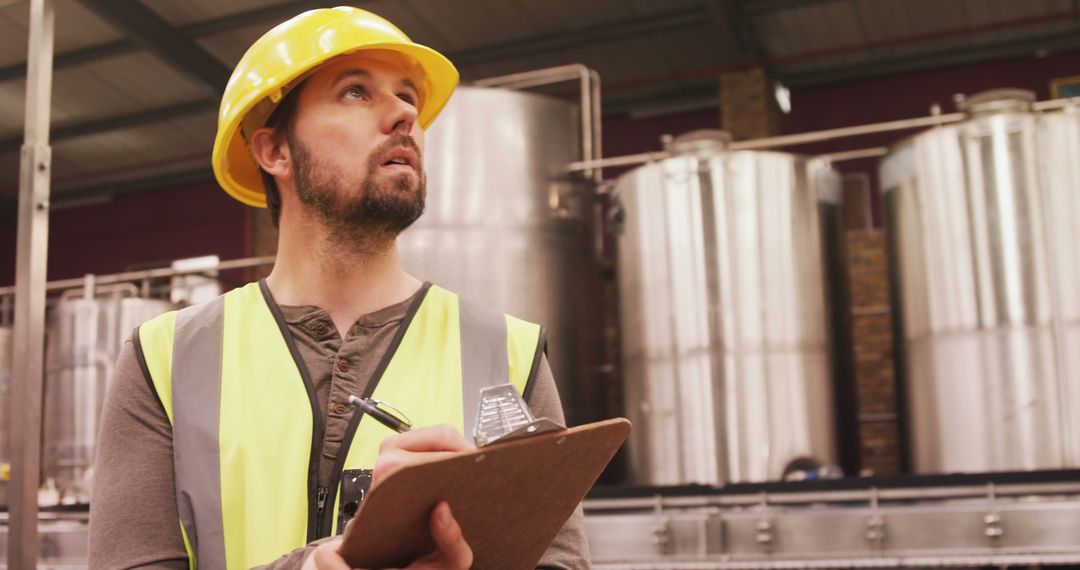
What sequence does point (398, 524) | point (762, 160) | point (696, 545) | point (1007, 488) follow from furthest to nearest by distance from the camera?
point (762, 160) < point (696, 545) < point (1007, 488) < point (398, 524)

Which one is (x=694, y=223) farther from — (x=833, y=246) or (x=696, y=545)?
(x=696, y=545)

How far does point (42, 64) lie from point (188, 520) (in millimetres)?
2134

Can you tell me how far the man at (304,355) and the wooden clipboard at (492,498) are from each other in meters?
0.19

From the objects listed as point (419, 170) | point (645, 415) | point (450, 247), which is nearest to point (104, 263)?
point (450, 247)

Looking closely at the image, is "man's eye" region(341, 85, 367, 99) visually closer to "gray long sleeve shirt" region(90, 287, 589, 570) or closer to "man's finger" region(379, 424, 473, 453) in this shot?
"gray long sleeve shirt" region(90, 287, 589, 570)

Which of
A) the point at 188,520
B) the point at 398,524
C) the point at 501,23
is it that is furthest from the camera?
the point at 501,23

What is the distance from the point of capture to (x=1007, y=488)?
524cm

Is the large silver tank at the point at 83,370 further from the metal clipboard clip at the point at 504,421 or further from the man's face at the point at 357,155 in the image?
the metal clipboard clip at the point at 504,421

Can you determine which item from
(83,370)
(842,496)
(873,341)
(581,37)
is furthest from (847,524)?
(581,37)

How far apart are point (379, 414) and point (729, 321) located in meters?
5.34

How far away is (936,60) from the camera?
11.9m

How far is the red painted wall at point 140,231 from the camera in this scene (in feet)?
49.4

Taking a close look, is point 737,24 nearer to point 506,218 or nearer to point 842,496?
point 506,218

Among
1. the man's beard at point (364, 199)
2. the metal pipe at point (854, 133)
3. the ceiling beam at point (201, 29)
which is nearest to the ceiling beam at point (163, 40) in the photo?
the ceiling beam at point (201, 29)
